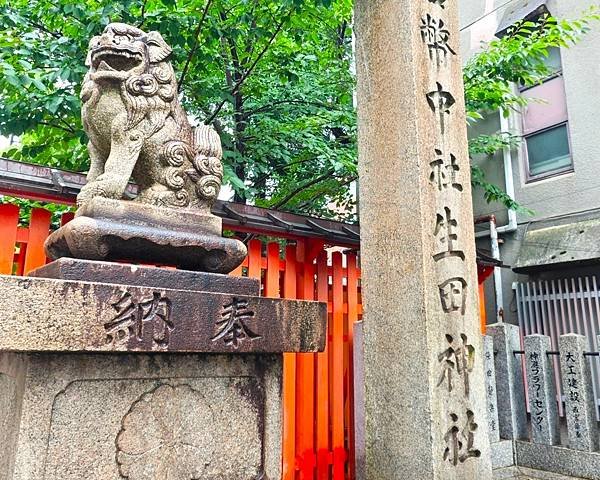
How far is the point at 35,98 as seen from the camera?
16.3 ft

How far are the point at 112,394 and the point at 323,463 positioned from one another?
3.30m

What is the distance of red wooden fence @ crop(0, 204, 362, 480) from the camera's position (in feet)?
15.1

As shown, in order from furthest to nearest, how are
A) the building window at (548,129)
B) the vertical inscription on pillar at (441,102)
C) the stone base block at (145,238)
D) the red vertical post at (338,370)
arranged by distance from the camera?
the building window at (548,129) → the red vertical post at (338,370) → the vertical inscription on pillar at (441,102) → the stone base block at (145,238)

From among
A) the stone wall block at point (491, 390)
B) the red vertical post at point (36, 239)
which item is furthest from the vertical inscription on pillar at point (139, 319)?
the stone wall block at point (491, 390)

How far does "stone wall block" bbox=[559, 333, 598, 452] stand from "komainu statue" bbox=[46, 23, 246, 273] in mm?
4906

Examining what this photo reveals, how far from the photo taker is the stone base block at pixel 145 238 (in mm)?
2119

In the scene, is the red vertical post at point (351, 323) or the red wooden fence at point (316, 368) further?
the red vertical post at point (351, 323)

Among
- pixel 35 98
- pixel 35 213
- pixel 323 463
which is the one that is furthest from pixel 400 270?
pixel 35 98

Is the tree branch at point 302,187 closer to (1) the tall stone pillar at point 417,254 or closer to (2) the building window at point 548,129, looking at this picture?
(1) the tall stone pillar at point 417,254

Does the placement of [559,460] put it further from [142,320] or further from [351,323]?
[142,320]

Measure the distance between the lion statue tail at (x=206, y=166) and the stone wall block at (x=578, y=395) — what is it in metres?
5.07

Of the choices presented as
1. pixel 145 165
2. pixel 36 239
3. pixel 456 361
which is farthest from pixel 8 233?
pixel 456 361

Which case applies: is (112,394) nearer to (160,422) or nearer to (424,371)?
(160,422)

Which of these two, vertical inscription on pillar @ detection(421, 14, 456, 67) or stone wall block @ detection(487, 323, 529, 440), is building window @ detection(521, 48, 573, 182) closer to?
stone wall block @ detection(487, 323, 529, 440)
